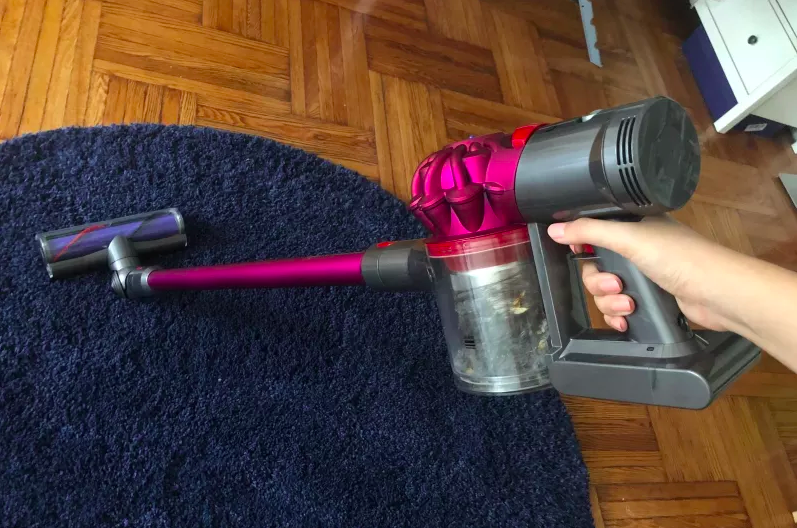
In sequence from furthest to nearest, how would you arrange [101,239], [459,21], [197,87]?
[459,21]
[197,87]
[101,239]

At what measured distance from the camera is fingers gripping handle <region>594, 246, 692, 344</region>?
702 millimetres

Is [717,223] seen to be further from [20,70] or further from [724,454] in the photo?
[20,70]

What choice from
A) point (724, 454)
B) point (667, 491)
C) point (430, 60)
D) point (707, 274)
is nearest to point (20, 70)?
point (430, 60)

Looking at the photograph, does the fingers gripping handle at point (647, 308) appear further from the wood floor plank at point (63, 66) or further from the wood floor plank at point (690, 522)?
the wood floor plank at point (63, 66)

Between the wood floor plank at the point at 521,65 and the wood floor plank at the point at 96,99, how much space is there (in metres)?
0.93

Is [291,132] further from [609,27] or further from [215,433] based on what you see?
[609,27]

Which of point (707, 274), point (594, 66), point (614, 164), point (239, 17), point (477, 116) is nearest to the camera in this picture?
point (614, 164)

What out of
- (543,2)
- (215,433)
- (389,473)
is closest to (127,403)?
(215,433)

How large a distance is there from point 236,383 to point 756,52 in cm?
164

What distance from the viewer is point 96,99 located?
118cm

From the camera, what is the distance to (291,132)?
4.27ft

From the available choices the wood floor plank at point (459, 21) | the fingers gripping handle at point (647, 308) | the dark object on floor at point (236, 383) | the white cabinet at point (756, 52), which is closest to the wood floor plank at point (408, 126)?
the dark object on floor at point (236, 383)

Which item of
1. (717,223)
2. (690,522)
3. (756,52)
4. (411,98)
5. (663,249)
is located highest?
(663,249)

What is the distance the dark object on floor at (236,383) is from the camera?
0.95 meters
